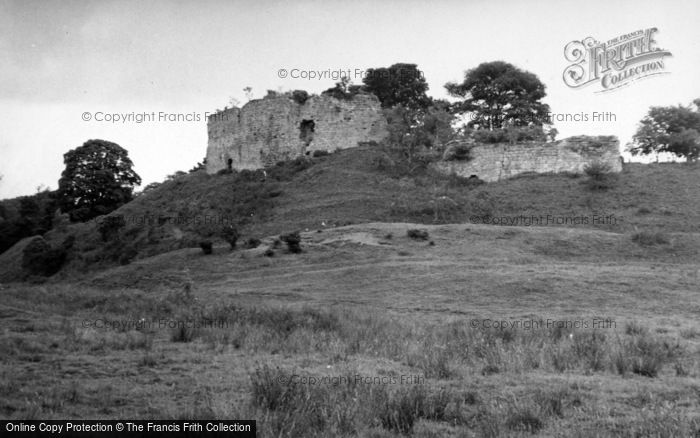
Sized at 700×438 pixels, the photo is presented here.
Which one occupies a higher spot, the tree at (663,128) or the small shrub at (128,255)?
the tree at (663,128)

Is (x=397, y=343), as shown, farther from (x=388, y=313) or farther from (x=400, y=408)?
(x=388, y=313)

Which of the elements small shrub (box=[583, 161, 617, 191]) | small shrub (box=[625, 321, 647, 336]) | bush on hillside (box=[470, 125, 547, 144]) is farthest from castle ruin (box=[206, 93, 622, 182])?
small shrub (box=[625, 321, 647, 336])

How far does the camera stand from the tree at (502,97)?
148 feet

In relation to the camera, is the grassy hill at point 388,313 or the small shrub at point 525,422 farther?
the grassy hill at point 388,313

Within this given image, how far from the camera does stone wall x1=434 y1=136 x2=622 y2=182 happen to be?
111 feet

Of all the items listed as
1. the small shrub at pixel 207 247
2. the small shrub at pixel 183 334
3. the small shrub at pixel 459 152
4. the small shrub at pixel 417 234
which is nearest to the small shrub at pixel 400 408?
the small shrub at pixel 183 334

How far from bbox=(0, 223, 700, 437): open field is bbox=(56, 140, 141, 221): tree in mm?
24475

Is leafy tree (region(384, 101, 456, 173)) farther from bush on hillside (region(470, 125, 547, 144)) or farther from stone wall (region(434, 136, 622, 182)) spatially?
bush on hillside (region(470, 125, 547, 144))

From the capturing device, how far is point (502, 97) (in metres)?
45.6

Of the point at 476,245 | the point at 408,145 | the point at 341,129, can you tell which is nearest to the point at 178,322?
the point at 476,245

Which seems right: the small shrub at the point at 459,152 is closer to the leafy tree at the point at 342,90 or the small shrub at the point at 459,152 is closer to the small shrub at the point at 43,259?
the leafy tree at the point at 342,90

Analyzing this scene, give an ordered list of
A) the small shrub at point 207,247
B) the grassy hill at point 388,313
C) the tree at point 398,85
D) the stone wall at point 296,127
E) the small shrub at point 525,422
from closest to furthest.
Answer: the small shrub at point 525,422, the grassy hill at point 388,313, the small shrub at point 207,247, the stone wall at point 296,127, the tree at point 398,85

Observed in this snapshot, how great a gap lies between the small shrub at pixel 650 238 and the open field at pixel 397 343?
0.23 ft

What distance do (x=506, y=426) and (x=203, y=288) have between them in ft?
50.2
